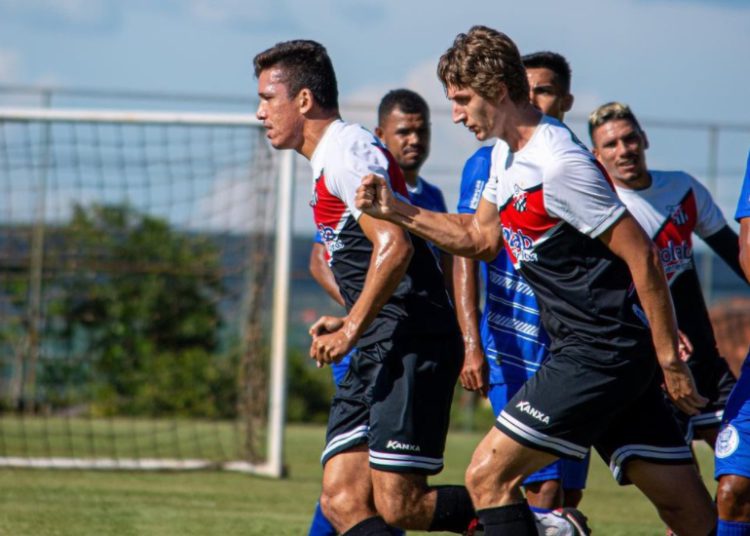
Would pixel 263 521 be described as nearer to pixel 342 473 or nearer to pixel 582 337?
pixel 342 473

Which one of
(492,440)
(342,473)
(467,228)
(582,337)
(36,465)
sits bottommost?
(36,465)

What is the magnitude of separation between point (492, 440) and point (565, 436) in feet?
0.85

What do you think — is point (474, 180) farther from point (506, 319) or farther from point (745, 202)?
point (745, 202)

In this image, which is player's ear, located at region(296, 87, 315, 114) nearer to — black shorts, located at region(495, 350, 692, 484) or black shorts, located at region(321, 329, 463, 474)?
black shorts, located at region(321, 329, 463, 474)

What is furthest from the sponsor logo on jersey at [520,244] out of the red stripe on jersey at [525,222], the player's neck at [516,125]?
the player's neck at [516,125]

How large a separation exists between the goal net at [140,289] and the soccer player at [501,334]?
186 inches

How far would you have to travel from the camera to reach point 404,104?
7305mm

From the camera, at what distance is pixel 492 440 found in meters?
4.43

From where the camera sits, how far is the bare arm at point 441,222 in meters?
4.58

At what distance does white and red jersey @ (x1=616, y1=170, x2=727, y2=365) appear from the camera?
6.38m

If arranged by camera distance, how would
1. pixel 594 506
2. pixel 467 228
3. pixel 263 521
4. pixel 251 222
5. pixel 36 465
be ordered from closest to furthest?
pixel 467 228 → pixel 263 521 → pixel 594 506 → pixel 36 465 → pixel 251 222

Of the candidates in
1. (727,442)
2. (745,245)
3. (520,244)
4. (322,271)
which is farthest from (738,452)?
(322,271)

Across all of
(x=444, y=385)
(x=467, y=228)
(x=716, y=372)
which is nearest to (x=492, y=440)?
(x=444, y=385)

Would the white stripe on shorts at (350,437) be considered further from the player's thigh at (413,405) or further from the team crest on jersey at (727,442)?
the team crest on jersey at (727,442)
